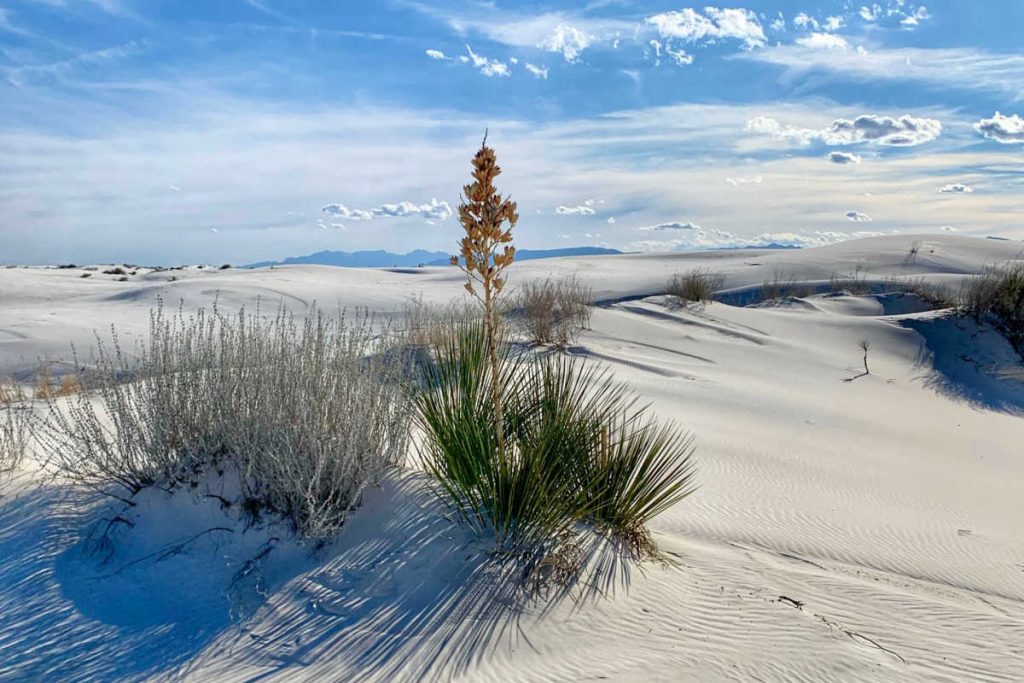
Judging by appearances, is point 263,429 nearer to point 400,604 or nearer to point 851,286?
point 400,604

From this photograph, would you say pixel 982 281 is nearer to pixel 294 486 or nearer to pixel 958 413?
pixel 958 413

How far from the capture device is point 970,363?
12.2 meters

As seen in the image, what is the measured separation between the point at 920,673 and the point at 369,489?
9.14 feet

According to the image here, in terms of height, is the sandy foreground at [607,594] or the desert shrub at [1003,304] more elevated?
the desert shrub at [1003,304]

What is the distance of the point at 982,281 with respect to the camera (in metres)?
13.6

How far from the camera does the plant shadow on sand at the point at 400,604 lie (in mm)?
2988

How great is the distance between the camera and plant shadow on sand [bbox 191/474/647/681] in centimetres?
299

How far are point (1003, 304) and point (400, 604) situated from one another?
13.6 meters

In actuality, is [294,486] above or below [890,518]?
above


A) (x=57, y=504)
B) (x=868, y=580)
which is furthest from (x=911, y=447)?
(x=57, y=504)

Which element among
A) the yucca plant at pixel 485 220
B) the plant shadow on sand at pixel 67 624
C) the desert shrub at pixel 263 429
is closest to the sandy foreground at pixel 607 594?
the plant shadow on sand at pixel 67 624

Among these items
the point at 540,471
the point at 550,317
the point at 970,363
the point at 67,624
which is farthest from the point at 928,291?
the point at 67,624

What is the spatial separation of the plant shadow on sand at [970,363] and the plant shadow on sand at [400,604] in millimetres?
9968

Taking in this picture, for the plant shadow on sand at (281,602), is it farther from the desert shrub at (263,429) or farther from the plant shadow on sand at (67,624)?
the desert shrub at (263,429)
